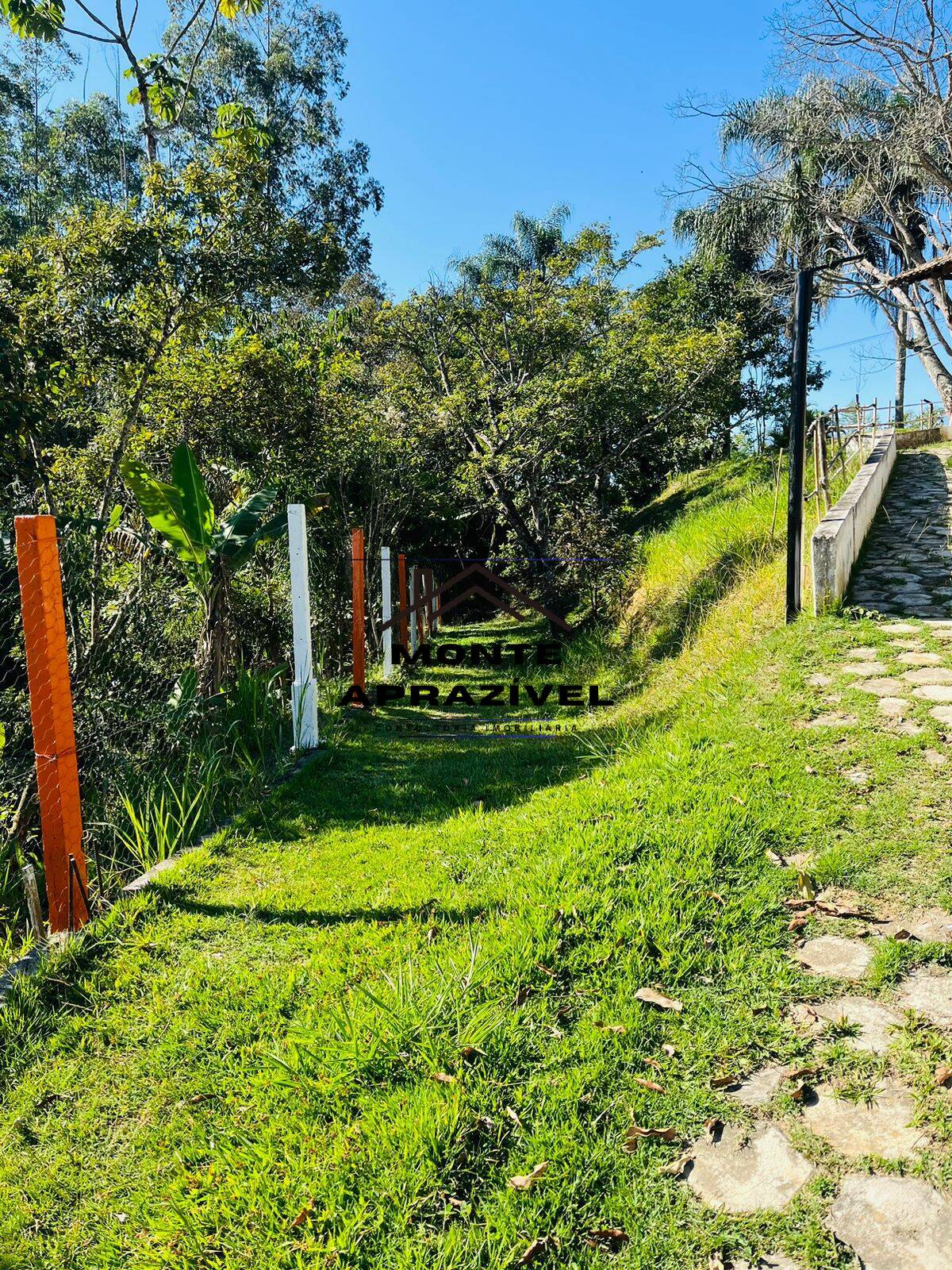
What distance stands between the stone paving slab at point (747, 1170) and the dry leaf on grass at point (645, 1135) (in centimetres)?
7

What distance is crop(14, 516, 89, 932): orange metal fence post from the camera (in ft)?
11.6

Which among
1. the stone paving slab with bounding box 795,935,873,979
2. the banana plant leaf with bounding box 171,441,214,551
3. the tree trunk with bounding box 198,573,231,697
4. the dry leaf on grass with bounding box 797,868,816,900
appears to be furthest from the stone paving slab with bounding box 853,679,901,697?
the banana plant leaf with bounding box 171,441,214,551

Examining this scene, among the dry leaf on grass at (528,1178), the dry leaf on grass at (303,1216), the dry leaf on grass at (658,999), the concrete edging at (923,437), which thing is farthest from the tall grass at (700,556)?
the dry leaf on grass at (303,1216)

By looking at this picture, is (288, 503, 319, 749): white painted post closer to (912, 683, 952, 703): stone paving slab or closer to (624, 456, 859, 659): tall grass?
(624, 456, 859, 659): tall grass

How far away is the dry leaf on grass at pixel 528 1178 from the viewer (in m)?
2.14

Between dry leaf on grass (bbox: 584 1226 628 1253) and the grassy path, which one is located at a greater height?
the grassy path

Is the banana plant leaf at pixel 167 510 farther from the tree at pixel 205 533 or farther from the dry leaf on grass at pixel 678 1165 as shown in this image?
the dry leaf on grass at pixel 678 1165

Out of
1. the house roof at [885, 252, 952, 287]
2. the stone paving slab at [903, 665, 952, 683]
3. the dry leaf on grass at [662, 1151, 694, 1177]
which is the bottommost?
the dry leaf on grass at [662, 1151, 694, 1177]

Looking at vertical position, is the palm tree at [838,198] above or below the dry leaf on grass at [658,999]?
above

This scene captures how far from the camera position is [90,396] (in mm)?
8344

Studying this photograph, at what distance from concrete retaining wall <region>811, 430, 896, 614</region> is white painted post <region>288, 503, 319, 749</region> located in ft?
13.9

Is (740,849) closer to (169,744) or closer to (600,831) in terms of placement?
(600,831)

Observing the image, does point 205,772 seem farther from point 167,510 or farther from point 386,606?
point 386,606

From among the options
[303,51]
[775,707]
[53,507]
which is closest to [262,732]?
[53,507]
